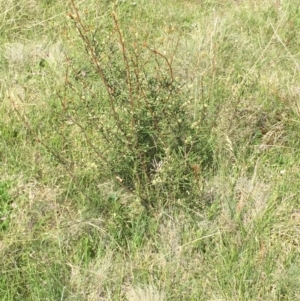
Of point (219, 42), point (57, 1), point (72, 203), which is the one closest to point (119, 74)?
point (72, 203)

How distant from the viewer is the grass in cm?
229

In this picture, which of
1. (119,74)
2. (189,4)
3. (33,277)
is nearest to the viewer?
(33,277)

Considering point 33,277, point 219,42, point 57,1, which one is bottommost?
point 33,277

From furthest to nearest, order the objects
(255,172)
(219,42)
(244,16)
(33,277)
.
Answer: (244,16) → (219,42) → (255,172) → (33,277)

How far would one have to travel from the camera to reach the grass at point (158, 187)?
229 cm

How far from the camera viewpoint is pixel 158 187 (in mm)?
2631

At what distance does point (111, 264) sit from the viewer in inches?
92.8

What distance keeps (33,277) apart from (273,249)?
1129 millimetres

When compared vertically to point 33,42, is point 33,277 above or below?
below

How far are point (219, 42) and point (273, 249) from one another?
2.00 m

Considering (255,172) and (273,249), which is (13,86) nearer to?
(255,172)

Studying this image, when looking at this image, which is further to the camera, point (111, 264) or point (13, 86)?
point (13, 86)

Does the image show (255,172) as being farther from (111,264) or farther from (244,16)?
(244,16)

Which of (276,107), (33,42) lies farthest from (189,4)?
(276,107)
